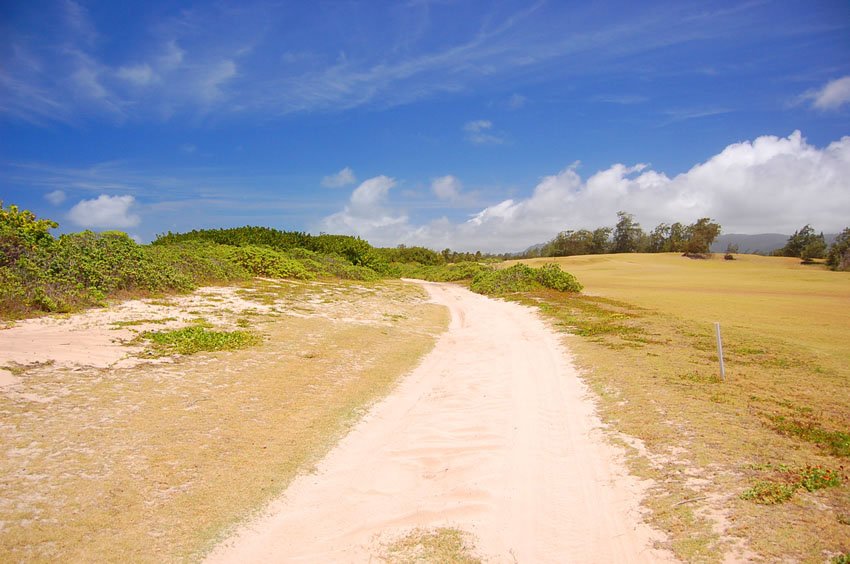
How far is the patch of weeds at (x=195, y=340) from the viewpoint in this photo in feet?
30.0

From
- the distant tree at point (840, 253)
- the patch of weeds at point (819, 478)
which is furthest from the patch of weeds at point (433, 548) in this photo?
the distant tree at point (840, 253)

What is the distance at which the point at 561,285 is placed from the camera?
28000 mm

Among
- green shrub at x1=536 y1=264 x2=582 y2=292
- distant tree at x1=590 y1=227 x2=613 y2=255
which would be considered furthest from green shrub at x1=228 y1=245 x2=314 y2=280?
distant tree at x1=590 y1=227 x2=613 y2=255

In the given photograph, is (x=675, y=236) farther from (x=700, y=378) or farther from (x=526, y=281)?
(x=700, y=378)

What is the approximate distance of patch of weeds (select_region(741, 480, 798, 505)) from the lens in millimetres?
4279

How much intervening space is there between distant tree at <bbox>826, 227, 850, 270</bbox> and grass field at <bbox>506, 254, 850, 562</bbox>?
47.2 metres

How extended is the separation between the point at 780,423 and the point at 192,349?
983 cm

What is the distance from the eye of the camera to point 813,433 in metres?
5.76

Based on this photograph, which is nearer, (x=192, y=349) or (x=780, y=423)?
(x=780, y=423)

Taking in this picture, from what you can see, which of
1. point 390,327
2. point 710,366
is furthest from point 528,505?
point 390,327

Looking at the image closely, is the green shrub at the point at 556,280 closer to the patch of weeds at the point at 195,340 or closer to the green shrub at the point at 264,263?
the green shrub at the point at 264,263

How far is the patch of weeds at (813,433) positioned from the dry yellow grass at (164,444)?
5779 mm

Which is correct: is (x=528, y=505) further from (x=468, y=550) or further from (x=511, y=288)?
(x=511, y=288)

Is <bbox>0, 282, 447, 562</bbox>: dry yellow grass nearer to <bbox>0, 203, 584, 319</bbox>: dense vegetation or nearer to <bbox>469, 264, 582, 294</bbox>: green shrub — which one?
<bbox>0, 203, 584, 319</bbox>: dense vegetation
